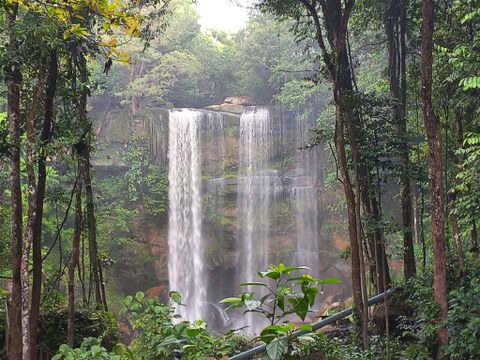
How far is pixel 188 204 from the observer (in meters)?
16.7

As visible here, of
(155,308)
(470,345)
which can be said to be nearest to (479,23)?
(470,345)

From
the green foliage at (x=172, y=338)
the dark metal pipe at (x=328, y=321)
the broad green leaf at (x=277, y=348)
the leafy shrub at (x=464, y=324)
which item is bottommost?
the dark metal pipe at (x=328, y=321)

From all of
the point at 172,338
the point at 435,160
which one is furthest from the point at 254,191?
the point at 172,338

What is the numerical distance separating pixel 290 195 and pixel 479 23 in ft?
37.4

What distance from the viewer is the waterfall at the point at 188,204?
15898 mm

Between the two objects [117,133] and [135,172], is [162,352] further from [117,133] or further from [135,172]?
[117,133]

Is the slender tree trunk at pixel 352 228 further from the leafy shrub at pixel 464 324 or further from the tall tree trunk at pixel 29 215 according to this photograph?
the tall tree trunk at pixel 29 215

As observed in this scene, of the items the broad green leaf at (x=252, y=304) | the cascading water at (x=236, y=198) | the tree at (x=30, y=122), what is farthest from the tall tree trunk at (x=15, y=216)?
the cascading water at (x=236, y=198)

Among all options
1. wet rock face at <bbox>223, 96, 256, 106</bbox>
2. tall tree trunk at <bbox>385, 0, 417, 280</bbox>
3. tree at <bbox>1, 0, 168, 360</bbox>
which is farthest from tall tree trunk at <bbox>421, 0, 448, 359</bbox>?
wet rock face at <bbox>223, 96, 256, 106</bbox>

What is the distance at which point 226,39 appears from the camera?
71.8 ft

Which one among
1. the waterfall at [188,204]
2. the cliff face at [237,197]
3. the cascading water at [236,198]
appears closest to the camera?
the waterfall at [188,204]

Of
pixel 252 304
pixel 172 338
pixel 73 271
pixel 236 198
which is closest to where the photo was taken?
pixel 252 304

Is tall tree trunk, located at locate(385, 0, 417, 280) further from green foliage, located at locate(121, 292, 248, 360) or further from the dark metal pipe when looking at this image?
green foliage, located at locate(121, 292, 248, 360)

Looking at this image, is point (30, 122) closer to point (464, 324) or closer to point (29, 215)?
point (29, 215)
